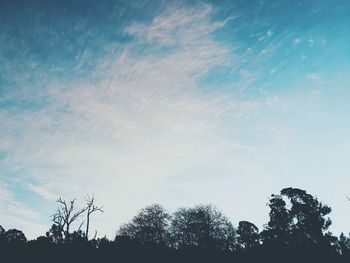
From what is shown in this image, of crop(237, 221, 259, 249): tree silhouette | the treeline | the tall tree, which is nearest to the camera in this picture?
the treeline

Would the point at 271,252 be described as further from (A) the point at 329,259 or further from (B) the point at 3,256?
(B) the point at 3,256

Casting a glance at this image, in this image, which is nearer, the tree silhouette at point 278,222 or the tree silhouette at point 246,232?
the tree silhouette at point 278,222

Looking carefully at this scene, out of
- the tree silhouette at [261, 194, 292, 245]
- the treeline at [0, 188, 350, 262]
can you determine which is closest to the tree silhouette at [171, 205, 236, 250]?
the treeline at [0, 188, 350, 262]

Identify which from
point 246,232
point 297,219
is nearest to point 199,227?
point 246,232

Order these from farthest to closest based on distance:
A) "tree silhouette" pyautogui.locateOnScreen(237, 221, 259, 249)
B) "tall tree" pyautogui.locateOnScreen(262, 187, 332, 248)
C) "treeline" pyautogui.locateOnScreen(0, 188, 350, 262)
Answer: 1. "tree silhouette" pyautogui.locateOnScreen(237, 221, 259, 249)
2. "tall tree" pyautogui.locateOnScreen(262, 187, 332, 248)
3. "treeline" pyautogui.locateOnScreen(0, 188, 350, 262)

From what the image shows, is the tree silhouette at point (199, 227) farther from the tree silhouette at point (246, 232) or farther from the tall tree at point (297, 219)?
the tall tree at point (297, 219)

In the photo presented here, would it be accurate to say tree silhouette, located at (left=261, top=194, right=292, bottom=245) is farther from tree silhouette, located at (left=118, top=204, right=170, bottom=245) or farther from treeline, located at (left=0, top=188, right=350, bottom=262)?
tree silhouette, located at (left=118, top=204, right=170, bottom=245)

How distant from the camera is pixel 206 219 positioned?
5497 centimetres

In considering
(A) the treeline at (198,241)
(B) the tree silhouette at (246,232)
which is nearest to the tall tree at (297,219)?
(A) the treeline at (198,241)

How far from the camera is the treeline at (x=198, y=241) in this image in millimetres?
16469

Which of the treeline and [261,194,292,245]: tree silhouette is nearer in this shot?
the treeline

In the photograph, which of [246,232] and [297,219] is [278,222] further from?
[246,232]

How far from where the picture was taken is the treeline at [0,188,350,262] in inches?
648

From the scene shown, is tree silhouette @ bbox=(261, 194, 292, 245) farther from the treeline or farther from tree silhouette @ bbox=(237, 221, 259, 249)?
tree silhouette @ bbox=(237, 221, 259, 249)
